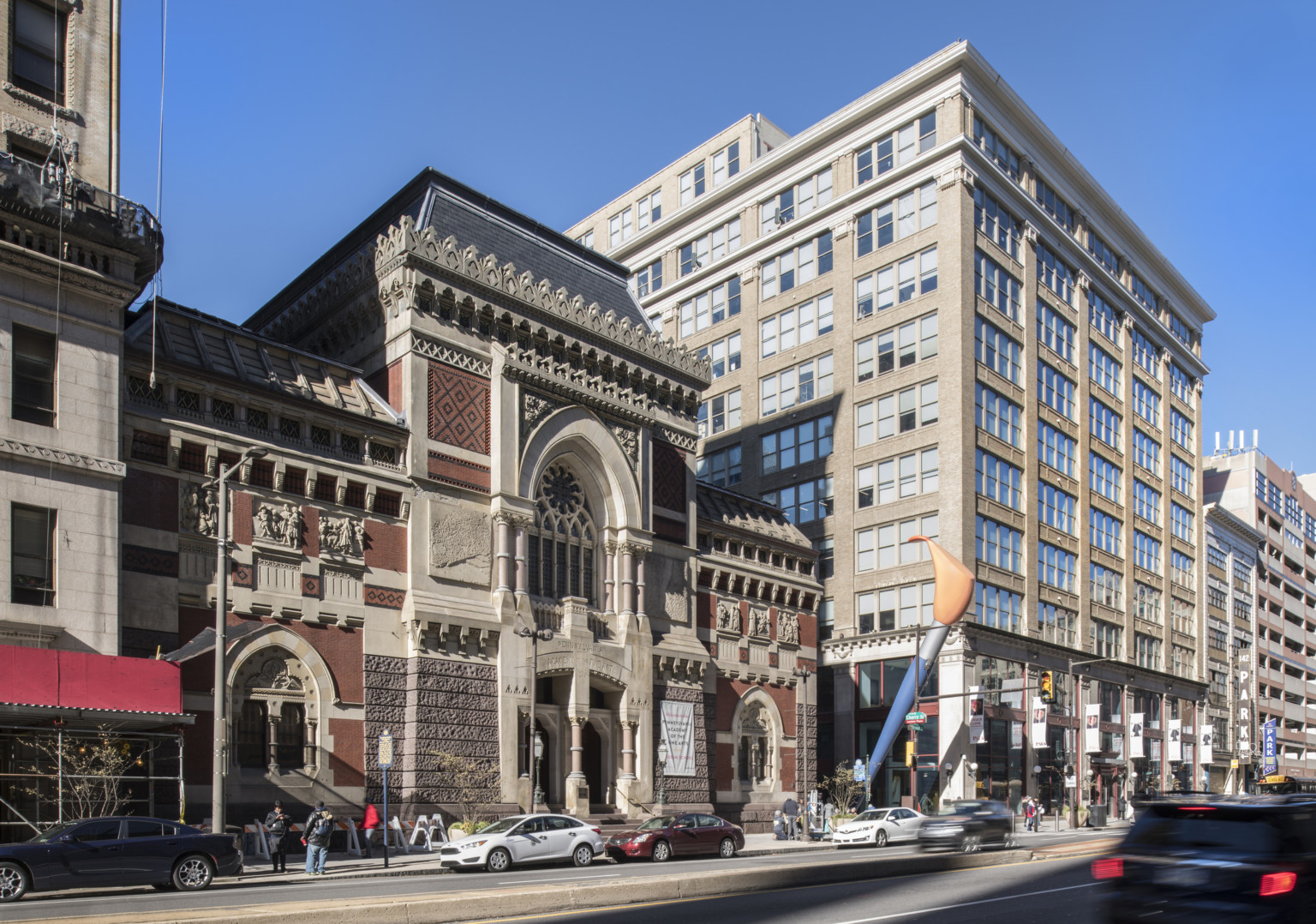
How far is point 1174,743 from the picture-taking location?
2992 inches

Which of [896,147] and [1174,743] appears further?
[1174,743]

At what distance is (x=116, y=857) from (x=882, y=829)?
954 inches

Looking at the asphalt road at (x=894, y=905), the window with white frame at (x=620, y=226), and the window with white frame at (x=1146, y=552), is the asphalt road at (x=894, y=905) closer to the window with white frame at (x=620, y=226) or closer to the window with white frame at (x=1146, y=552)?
the window with white frame at (x=1146, y=552)

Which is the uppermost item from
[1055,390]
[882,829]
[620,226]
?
[620,226]

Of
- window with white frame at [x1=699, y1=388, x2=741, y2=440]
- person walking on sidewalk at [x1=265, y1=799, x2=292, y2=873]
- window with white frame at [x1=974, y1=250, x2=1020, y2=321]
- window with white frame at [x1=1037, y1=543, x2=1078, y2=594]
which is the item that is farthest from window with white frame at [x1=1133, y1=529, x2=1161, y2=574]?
person walking on sidewalk at [x1=265, y1=799, x2=292, y2=873]

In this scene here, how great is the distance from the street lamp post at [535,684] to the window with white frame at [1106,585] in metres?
44.4

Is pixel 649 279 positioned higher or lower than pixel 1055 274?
higher

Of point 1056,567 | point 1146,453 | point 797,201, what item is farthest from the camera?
point 1146,453

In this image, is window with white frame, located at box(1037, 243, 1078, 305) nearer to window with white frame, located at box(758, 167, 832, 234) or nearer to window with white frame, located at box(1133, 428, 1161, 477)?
window with white frame, located at box(1133, 428, 1161, 477)

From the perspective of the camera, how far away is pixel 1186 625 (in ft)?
285

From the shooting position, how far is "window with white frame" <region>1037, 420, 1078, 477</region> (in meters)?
68.9

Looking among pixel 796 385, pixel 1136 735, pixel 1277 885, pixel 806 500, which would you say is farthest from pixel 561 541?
pixel 1136 735

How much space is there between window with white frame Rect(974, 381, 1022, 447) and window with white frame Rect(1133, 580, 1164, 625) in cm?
1981

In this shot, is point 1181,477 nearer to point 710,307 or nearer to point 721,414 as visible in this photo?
point 721,414
